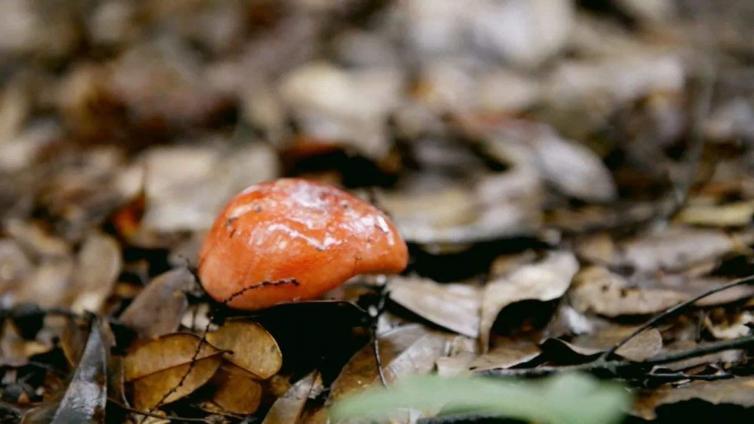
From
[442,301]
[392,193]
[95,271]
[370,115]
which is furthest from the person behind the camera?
[370,115]

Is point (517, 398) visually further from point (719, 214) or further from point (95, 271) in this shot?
point (95, 271)

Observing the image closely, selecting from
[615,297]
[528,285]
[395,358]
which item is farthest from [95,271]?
[615,297]

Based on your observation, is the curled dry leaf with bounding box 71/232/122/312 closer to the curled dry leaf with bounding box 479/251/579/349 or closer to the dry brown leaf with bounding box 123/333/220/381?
the dry brown leaf with bounding box 123/333/220/381

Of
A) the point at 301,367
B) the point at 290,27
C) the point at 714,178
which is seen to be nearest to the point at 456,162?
the point at 714,178

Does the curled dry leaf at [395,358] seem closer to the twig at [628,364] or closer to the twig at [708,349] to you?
the twig at [628,364]

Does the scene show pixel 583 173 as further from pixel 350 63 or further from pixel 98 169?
pixel 98 169

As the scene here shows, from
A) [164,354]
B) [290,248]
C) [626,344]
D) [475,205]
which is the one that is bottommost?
[164,354]
